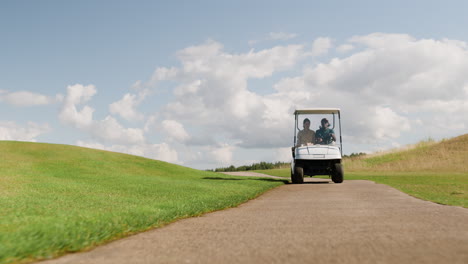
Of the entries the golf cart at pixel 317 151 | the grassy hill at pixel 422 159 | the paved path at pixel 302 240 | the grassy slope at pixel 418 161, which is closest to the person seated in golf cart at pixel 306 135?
the golf cart at pixel 317 151

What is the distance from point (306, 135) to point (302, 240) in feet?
47.6

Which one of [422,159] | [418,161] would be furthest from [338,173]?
[422,159]

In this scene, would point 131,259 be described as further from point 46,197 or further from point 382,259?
point 46,197

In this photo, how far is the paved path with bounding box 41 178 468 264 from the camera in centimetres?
452

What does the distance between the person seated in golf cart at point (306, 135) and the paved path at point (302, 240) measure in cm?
1131

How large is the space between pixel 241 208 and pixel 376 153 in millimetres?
43178

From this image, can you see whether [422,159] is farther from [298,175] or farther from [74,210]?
[74,210]

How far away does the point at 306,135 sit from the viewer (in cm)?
1973

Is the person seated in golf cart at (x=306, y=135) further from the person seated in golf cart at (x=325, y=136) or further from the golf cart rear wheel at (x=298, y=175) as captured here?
the golf cart rear wheel at (x=298, y=175)

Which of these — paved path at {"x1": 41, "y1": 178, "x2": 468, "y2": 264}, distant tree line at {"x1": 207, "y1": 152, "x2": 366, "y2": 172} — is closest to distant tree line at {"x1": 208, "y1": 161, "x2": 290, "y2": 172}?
distant tree line at {"x1": 207, "y1": 152, "x2": 366, "y2": 172}

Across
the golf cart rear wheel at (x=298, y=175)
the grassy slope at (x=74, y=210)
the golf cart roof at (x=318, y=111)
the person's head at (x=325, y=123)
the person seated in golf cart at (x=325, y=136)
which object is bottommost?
the grassy slope at (x=74, y=210)

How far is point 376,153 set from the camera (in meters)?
50.1

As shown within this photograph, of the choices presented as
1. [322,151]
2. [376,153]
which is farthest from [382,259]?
[376,153]

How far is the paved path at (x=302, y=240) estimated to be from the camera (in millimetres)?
4523
